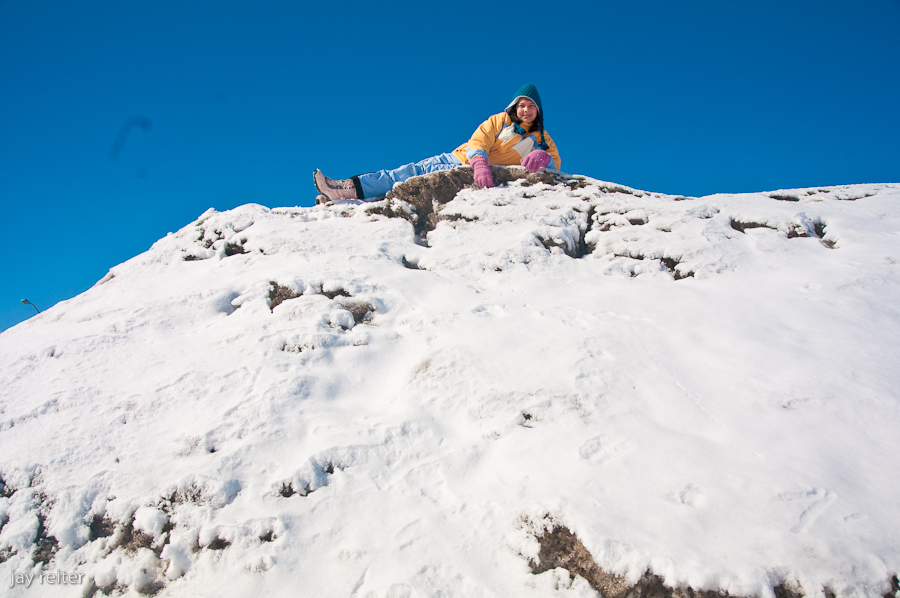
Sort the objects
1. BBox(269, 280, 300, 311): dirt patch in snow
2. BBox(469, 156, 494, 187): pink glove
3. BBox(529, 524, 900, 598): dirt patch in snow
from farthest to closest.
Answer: BBox(469, 156, 494, 187): pink glove < BBox(269, 280, 300, 311): dirt patch in snow < BBox(529, 524, 900, 598): dirt patch in snow

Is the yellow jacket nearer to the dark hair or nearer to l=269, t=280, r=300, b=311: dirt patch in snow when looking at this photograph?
the dark hair

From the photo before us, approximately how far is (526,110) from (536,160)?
94 cm

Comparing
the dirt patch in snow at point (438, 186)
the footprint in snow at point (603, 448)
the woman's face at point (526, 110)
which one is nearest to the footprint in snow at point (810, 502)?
the footprint in snow at point (603, 448)

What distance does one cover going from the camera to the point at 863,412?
2.48 meters

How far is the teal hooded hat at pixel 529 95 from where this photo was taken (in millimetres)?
7508

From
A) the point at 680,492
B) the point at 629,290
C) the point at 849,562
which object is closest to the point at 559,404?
the point at 680,492

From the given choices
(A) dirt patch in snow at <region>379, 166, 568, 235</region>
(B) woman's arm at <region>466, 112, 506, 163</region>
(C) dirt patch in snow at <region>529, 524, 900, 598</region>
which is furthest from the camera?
(B) woman's arm at <region>466, 112, 506, 163</region>

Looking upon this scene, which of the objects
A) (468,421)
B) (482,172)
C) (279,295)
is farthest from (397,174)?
(468,421)

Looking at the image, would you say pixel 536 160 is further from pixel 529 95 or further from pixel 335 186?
pixel 335 186

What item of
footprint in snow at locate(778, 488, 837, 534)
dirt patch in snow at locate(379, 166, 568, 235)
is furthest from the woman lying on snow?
footprint in snow at locate(778, 488, 837, 534)

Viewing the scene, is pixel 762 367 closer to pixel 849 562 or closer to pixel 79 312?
pixel 849 562

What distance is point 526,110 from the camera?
7.52m

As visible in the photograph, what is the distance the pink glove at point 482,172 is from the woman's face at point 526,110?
51.7 inches

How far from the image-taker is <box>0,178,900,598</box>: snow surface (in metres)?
1.98
